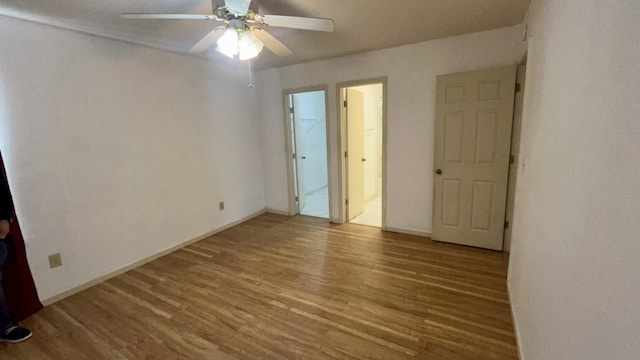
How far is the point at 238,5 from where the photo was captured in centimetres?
169

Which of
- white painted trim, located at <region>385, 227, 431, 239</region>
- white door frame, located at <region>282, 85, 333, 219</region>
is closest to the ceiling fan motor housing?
white door frame, located at <region>282, 85, 333, 219</region>

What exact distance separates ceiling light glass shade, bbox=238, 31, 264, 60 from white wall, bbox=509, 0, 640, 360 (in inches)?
71.7

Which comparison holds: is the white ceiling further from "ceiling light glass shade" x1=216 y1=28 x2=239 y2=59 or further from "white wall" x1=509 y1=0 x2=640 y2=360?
"white wall" x1=509 y1=0 x2=640 y2=360

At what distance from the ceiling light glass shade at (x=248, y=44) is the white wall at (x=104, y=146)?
1.59m

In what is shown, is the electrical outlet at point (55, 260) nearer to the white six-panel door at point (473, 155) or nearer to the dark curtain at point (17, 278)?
the dark curtain at point (17, 278)

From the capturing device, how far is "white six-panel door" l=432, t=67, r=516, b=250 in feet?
9.37

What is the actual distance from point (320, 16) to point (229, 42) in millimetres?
824

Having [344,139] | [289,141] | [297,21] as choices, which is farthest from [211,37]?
[289,141]

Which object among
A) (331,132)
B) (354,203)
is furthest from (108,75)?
(354,203)

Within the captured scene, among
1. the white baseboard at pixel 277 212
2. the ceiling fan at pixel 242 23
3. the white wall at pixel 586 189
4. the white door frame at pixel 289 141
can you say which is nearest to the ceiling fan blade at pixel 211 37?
the ceiling fan at pixel 242 23

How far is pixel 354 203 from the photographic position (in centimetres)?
433

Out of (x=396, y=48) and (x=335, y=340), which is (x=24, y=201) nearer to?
(x=335, y=340)

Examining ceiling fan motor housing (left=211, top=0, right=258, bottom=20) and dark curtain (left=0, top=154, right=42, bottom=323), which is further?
dark curtain (left=0, top=154, right=42, bottom=323)

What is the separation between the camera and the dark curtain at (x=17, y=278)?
2131mm
